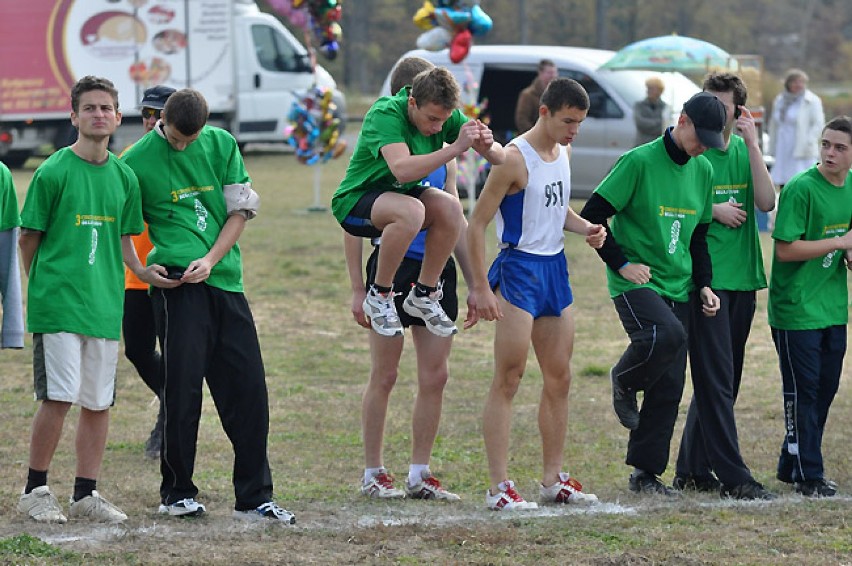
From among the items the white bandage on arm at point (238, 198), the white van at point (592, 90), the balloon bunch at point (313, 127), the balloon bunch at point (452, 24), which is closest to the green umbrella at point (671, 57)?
the white van at point (592, 90)

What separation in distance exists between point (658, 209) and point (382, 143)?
1.41 meters

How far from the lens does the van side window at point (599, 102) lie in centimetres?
1925

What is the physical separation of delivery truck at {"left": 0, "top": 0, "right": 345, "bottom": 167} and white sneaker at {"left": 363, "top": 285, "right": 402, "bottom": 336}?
62.9 ft

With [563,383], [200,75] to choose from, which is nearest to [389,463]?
[563,383]

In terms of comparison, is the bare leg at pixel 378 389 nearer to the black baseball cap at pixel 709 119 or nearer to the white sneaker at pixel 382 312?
the white sneaker at pixel 382 312

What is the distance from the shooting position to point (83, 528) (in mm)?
5926

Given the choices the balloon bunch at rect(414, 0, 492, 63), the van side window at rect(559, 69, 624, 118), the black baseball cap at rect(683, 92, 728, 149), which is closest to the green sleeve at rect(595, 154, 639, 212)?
the black baseball cap at rect(683, 92, 728, 149)

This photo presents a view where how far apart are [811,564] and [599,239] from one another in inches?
68.4

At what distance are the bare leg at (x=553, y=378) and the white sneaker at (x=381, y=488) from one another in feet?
2.34

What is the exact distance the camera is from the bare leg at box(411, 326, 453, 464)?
6.68m

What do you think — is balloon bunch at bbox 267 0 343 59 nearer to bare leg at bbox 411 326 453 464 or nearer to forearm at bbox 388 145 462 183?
bare leg at bbox 411 326 453 464

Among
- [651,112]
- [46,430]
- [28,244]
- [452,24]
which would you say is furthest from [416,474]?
[651,112]

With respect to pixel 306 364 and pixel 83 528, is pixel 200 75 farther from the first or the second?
pixel 83 528

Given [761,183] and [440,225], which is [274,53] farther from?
[440,225]
